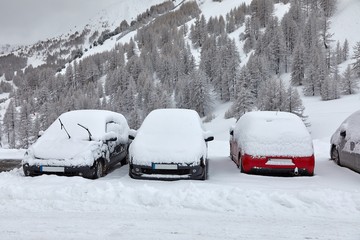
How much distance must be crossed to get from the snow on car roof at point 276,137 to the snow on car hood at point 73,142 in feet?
12.2

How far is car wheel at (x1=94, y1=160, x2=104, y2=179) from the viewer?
8.62 m

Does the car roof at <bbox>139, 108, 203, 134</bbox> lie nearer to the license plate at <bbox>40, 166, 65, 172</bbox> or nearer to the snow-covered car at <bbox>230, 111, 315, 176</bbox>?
the snow-covered car at <bbox>230, 111, 315, 176</bbox>

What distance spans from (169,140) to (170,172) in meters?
0.87

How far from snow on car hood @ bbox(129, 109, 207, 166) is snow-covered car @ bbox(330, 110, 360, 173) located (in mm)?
3851

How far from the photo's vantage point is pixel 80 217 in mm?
5391

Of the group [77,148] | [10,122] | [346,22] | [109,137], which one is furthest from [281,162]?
[346,22]

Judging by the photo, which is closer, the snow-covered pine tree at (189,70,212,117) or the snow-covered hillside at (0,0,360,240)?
the snow-covered hillside at (0,0,360,240)

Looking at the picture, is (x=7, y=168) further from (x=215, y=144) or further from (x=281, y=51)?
(x=281, y=51)

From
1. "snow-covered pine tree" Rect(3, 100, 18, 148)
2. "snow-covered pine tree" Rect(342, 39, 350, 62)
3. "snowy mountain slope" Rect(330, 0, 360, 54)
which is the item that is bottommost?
"snow-covered pine tree" Rect(3, 100, 18, 148)

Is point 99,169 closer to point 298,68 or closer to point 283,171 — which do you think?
point 283,171

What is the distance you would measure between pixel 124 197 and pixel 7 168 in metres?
6.84

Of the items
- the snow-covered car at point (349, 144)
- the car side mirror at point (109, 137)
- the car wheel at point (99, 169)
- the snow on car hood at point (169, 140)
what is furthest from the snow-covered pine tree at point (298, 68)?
the car wheel at point (99, 169)

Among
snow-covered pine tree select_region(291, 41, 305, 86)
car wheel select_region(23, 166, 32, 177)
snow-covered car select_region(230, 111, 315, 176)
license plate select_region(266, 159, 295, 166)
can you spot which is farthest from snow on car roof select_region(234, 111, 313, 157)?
snow-covered pine tree select_region(291, 41, 305, 86)

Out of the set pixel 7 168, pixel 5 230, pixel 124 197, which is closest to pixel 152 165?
pixel 124 197
